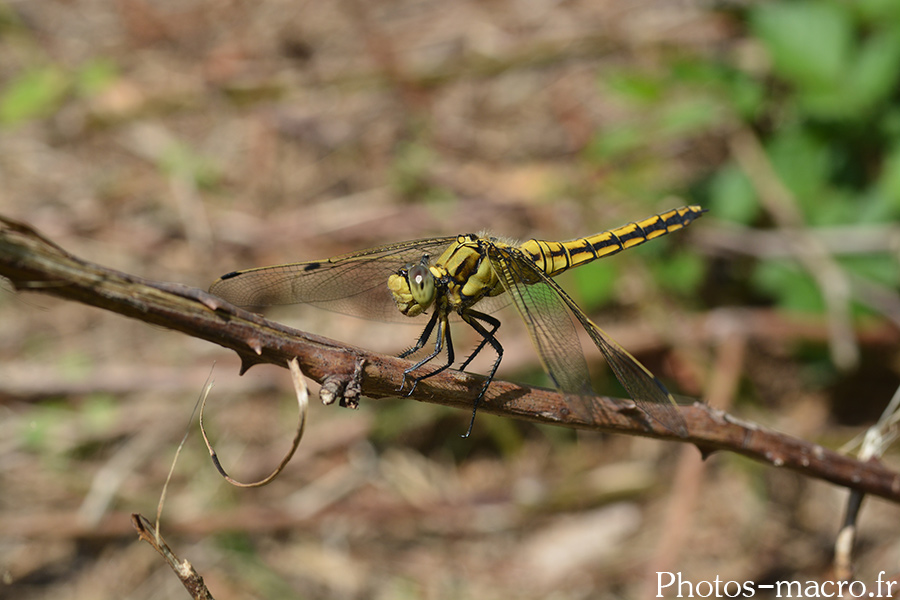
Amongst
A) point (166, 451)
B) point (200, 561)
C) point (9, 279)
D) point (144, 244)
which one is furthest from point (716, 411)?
point (144, 244)

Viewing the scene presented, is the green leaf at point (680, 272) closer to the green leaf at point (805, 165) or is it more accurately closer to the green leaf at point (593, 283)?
the green leaf at point (593, 283)

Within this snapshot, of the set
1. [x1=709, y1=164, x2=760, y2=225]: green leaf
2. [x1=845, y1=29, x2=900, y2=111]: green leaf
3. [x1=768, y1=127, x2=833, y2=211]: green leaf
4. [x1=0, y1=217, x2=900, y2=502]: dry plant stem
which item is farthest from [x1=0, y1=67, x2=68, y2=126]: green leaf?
[x1=845, y1=29, x2=900, y2=111]: green leaf

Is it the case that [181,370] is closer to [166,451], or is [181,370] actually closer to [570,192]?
[166,451]

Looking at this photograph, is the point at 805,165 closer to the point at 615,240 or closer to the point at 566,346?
the point at 615,240

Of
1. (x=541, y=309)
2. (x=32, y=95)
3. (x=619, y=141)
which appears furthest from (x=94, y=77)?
(x=541, y=309)

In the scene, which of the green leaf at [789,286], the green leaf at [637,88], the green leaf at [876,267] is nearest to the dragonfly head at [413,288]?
the green leaf at [637,88]

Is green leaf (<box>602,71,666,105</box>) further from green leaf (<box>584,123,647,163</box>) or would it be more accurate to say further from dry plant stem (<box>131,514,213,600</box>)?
dry plant stem (<box>131,514,213,600</box>)
